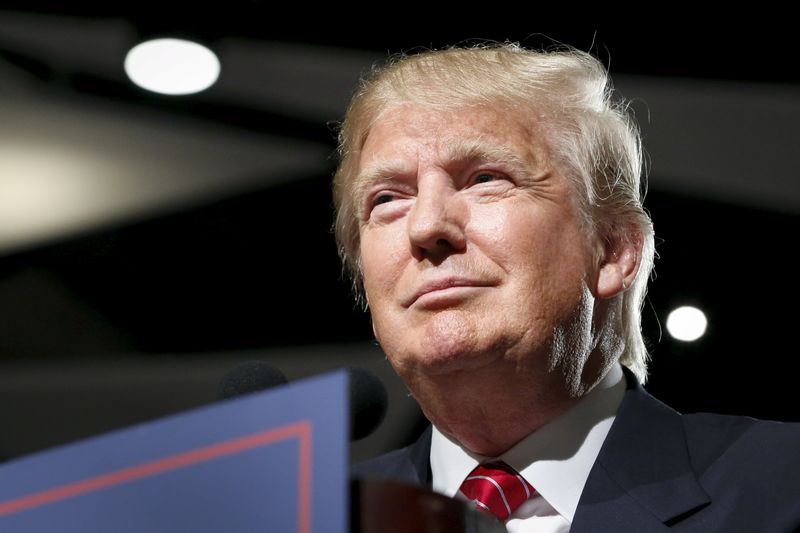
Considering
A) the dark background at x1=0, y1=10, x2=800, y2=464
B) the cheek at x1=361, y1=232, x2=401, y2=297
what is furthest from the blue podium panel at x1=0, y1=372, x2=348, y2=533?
the dark background at x1=0, y1=10, x2=800, y2=464

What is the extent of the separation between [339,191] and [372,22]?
507 millimetres

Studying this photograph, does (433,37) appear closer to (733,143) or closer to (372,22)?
(372,22)

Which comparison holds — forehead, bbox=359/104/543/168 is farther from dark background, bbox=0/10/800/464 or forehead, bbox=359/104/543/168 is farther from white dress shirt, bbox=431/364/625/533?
dark background, bbox=0/10/800/464

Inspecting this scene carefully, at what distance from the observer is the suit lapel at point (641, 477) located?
5.57ft

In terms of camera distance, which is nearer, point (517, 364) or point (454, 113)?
point (517, 364)

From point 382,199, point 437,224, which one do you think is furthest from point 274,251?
point 437,224

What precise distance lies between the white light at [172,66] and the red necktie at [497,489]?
1.37 meters

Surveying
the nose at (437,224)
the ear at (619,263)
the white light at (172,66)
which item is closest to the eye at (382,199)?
the nose at (437,224)

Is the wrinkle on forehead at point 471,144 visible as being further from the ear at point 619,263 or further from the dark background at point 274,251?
the dark background at point 274,251

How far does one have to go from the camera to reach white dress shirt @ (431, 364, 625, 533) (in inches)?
69.8

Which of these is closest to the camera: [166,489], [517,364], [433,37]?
[166,489]

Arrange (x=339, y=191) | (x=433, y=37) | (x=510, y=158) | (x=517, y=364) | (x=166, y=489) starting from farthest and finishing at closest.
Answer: (x=433, y=37), (x=339, y=191), (x=510, y=158), (x=517, y=364), (x=166, y=489)

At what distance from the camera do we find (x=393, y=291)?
187 centimetres

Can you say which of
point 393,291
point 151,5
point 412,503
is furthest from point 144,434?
point 151,5
